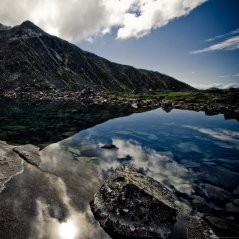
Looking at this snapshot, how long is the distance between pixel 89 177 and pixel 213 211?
8.93 m

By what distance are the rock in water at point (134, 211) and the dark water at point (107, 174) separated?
72 cm

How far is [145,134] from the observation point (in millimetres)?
39375

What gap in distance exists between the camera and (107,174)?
20.4 metres

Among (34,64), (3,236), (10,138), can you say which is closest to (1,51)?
(34,64)

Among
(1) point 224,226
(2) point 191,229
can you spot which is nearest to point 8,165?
(2) point 191,229

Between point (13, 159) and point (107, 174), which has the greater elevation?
point (13, 159)

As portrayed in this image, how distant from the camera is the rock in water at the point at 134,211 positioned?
12.2 m

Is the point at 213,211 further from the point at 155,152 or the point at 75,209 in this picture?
the point at 155,152

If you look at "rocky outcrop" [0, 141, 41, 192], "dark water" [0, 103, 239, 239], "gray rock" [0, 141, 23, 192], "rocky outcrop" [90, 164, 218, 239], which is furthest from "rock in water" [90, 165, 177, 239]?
"rocky outcrop" [0, 141, 41, 192]

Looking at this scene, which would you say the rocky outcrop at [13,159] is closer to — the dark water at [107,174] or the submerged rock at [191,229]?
the dark water at [107,174]

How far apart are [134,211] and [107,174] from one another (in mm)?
7845

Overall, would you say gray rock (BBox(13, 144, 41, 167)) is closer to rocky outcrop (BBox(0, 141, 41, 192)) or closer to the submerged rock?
rocky outcrop (BBox(0, 141, 41, 192))

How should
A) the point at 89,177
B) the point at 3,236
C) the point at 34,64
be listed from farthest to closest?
the point at 34,64 < the point at 89,177 < the point at 3,236

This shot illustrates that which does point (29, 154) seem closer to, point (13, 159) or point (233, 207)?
point (13, 159)
